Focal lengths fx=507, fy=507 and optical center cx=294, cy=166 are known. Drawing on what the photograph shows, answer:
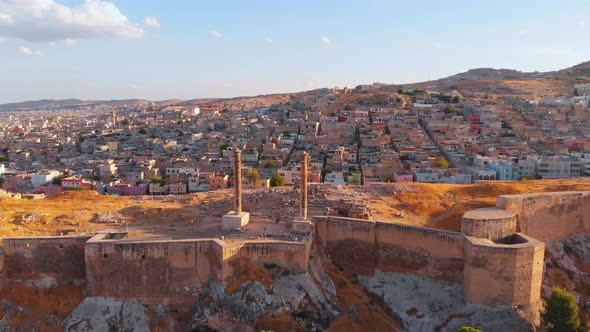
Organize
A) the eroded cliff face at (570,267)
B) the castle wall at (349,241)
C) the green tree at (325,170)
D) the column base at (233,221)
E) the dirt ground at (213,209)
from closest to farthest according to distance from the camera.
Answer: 1. the eroded cliff face at (570,267)
2. the castle wall at (349,241)
3. the column base at (233,221)
4. the dirt ground at (213,209)
5. the green tree at (325,170)

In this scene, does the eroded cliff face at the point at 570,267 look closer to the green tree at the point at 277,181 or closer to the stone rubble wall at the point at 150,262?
the stone rubble wall at the point at 150,262

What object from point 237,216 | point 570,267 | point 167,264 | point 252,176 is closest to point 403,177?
point 252,176

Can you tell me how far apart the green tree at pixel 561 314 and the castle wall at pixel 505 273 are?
576 millimetres

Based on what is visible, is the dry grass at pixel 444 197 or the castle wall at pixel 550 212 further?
the dry grass at pixel 444 197

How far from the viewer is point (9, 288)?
1770 cm

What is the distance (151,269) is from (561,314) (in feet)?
45.4

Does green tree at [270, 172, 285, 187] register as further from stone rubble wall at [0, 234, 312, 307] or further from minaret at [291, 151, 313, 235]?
stone rubble wall at [0, 234, 312, 307]

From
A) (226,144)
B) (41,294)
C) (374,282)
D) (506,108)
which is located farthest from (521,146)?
(41,294)

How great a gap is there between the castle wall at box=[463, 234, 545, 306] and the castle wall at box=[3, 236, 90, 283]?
1375 centimetres

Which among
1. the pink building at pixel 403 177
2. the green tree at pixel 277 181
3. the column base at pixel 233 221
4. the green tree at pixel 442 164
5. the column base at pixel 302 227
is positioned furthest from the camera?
the green tree at pixel 442 164

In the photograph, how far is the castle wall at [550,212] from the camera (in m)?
20.6

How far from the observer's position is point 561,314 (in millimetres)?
16516

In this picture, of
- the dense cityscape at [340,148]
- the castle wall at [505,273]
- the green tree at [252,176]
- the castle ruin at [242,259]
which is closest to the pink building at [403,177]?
the dense cityscape at [340,148]

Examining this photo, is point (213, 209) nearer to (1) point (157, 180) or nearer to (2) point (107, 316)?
(2) point (107, 316)
